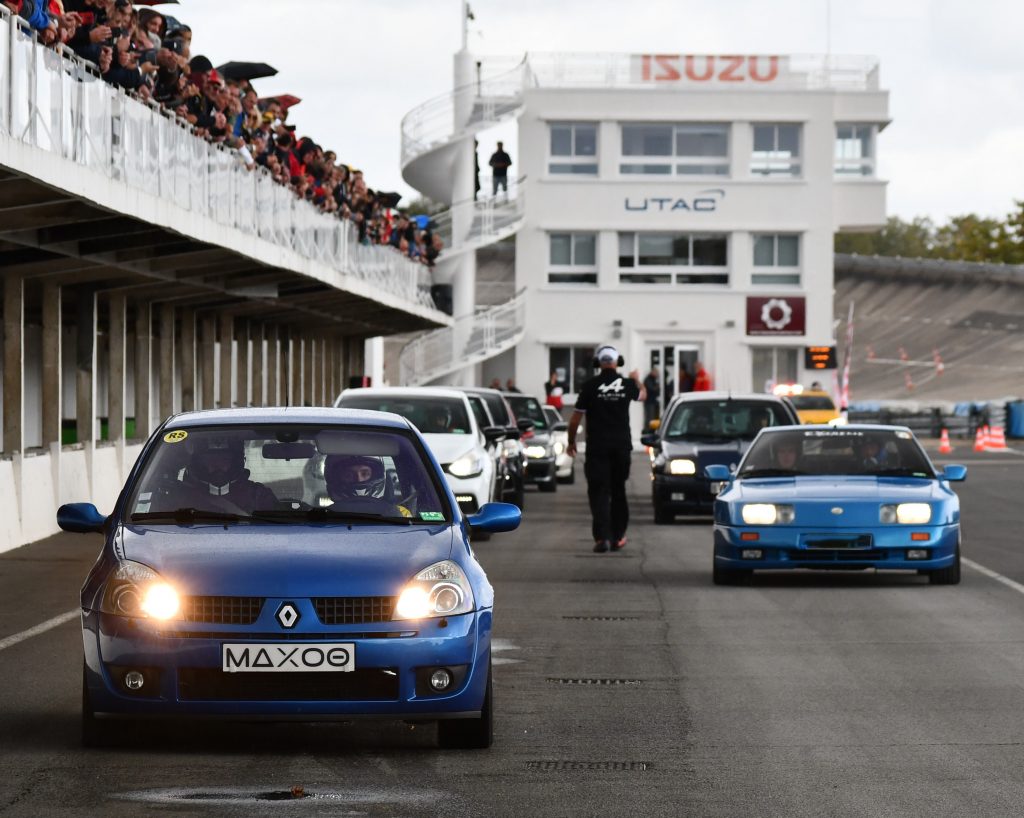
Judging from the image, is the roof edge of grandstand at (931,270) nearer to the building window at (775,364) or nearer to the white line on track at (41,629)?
the building window at (775,364)

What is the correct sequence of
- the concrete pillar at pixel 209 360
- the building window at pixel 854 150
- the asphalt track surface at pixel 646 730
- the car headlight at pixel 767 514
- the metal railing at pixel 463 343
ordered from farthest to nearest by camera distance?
1. the building window at pixel 854 150
2. the metal railing at pixel 463 343
3. the concrete pillar at pixel 209 360
4. the car headlight at pixel 767 514
5. the asphalt track surface at pixel 646 730

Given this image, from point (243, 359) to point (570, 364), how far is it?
94.7ft

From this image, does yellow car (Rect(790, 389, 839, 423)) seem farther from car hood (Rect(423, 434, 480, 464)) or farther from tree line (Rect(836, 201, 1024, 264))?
tree line (Rect(836, 201, 1024, 264))

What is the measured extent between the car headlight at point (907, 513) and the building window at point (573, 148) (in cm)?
5211

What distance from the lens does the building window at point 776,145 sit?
6762 centimetres

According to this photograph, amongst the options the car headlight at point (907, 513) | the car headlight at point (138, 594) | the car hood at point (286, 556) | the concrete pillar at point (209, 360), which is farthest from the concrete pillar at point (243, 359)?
the car headlight at point (138, 594)

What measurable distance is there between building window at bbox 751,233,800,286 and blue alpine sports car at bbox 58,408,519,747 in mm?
59754

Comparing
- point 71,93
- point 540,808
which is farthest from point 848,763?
point 71,93

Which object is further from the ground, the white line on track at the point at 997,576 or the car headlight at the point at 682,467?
the car headlight at the point at 682,467

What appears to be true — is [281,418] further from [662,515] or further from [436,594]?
[662,515]

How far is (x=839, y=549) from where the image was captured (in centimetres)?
1572

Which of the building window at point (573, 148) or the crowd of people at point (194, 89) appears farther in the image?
the building window at point (573, 148)

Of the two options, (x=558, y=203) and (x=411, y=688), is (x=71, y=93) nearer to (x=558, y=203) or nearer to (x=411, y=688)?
(x=411, y=688)

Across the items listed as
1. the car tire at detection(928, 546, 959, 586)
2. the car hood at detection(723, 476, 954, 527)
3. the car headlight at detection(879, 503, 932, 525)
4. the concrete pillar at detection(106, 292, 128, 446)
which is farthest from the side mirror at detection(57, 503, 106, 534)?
the concrete pillar at detection(106, 292, 128, 446)
